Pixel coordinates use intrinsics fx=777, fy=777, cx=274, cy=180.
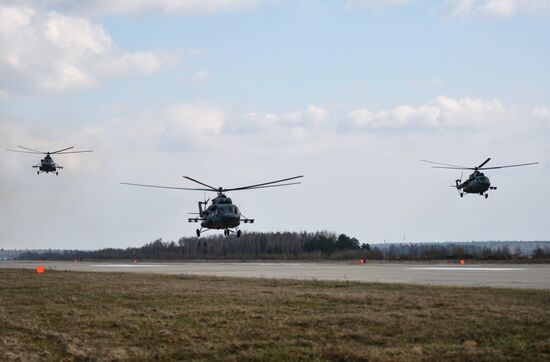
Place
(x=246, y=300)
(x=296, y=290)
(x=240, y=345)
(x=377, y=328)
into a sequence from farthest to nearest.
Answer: (x=296, y=290), (x=246, y=300), (x=377, y=328), (x=240, y=345)

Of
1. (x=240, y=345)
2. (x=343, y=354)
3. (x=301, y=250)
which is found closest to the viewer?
(x=343, y=354)

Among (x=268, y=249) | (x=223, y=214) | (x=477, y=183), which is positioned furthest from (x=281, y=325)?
(x=268, y=249)

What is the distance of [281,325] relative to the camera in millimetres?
21297

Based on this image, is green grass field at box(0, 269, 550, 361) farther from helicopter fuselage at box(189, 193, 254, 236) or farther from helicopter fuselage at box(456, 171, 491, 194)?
helicopter fuselage at box(456, 171, 491, 194)

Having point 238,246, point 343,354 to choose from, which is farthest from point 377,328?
point 238,246

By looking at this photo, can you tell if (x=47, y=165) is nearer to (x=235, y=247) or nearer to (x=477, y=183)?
(x=477, y=183)

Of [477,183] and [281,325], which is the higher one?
[477,183]

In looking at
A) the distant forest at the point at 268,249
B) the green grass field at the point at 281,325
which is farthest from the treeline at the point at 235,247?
the green grass field at the point at 281,325

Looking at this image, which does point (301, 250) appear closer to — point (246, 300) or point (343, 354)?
point (246, 300)

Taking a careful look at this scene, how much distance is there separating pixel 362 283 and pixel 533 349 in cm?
1808

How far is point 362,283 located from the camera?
117ft

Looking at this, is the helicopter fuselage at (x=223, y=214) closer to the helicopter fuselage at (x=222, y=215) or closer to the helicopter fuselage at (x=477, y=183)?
the helicopter fuselage at (x=222, y=215)

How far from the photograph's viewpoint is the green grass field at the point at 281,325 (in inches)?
709

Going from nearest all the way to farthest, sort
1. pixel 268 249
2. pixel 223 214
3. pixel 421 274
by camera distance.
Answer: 1. pixel 421 274
2. pixel 223 214
3. pixel 268 249
